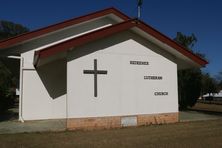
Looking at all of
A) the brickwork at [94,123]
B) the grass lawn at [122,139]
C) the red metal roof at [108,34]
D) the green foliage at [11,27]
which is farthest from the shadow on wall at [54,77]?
the green foliage at [11,27]

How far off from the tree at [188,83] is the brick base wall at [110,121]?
973cm

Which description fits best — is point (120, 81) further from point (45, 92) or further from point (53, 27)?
point (53, 27)

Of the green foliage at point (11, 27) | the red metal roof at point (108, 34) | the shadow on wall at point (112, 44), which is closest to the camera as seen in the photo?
the red metal roof at point (108, 34)

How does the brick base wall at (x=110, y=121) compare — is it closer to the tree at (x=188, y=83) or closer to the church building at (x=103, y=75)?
the church building at (x=103, y=75)

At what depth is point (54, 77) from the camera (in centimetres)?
1634

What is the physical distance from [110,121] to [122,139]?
3.19 metres

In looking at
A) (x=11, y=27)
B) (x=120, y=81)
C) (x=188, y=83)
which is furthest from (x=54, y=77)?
(x=11, y=27)

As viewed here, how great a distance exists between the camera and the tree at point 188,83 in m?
23.7

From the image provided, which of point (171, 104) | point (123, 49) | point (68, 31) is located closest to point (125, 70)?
point (123, 49)

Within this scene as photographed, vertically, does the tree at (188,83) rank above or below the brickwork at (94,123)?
above

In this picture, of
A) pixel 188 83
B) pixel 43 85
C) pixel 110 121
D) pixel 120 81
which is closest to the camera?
pixel 110 121

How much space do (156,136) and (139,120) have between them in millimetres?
3252

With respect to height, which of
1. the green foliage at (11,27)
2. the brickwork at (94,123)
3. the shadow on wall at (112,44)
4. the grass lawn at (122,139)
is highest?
the green foliage at (11,27)

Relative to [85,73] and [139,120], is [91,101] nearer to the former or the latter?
[85,73]
